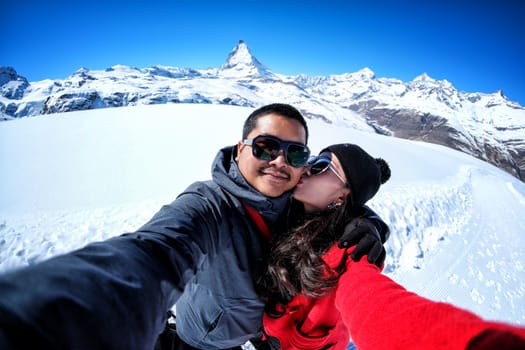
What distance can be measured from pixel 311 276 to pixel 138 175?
7781 mm

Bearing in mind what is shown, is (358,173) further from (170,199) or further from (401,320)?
(170,199)

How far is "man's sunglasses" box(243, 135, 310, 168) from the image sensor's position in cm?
185

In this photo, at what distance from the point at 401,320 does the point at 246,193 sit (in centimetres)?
104

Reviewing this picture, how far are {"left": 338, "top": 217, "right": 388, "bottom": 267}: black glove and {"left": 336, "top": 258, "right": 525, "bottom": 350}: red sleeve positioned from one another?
0.06 metres

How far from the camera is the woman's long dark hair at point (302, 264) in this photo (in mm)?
1472

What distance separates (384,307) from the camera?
0.95 metres

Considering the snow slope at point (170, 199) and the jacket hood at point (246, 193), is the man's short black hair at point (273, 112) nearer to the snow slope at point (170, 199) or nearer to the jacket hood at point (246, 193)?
the jacket hood at point (246, 193)

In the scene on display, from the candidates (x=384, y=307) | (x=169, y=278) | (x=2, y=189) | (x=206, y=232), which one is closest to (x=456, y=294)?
(x=384, y=307)

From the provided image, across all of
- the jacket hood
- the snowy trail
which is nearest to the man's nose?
the jacket hood

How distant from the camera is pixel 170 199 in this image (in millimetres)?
6094

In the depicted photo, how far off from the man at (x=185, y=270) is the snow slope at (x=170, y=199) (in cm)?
362

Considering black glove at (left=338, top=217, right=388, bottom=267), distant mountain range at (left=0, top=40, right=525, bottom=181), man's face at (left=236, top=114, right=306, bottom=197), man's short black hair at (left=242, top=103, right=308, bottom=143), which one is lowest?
black glove at (left=338, top=217, right=388, bottom=267)

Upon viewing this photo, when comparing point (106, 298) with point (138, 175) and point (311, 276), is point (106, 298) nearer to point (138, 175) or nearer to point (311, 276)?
point (311, 276)

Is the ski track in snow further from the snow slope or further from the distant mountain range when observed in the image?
the distant mountain range
